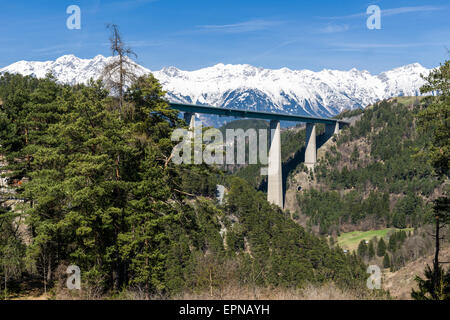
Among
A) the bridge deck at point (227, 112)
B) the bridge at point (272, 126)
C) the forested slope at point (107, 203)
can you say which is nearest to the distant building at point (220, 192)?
the bridge at point (272, 126)

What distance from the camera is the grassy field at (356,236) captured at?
114062 millimetres

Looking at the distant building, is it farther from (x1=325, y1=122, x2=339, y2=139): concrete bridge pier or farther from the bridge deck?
A: (x1=325, y1=122, x2=339, y2=139): concrete bridge pier

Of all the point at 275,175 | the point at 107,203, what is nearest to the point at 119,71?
the point at 107,203

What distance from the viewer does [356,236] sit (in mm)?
122938

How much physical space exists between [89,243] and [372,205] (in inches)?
5148

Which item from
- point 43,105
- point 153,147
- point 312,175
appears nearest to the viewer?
point 153,147

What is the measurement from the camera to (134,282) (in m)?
23.2

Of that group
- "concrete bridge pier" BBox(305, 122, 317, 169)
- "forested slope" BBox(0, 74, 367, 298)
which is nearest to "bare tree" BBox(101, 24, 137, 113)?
"forested slope" BBox(0, 74, 367, 298)

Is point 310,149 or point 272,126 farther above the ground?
point 272,126

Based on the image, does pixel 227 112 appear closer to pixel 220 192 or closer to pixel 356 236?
pixel 220 192

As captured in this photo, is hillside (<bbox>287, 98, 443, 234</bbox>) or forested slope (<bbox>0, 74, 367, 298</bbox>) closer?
forested slope (<bbox>0, 74, 367, 298</bbox>)

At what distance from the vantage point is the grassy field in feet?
374
